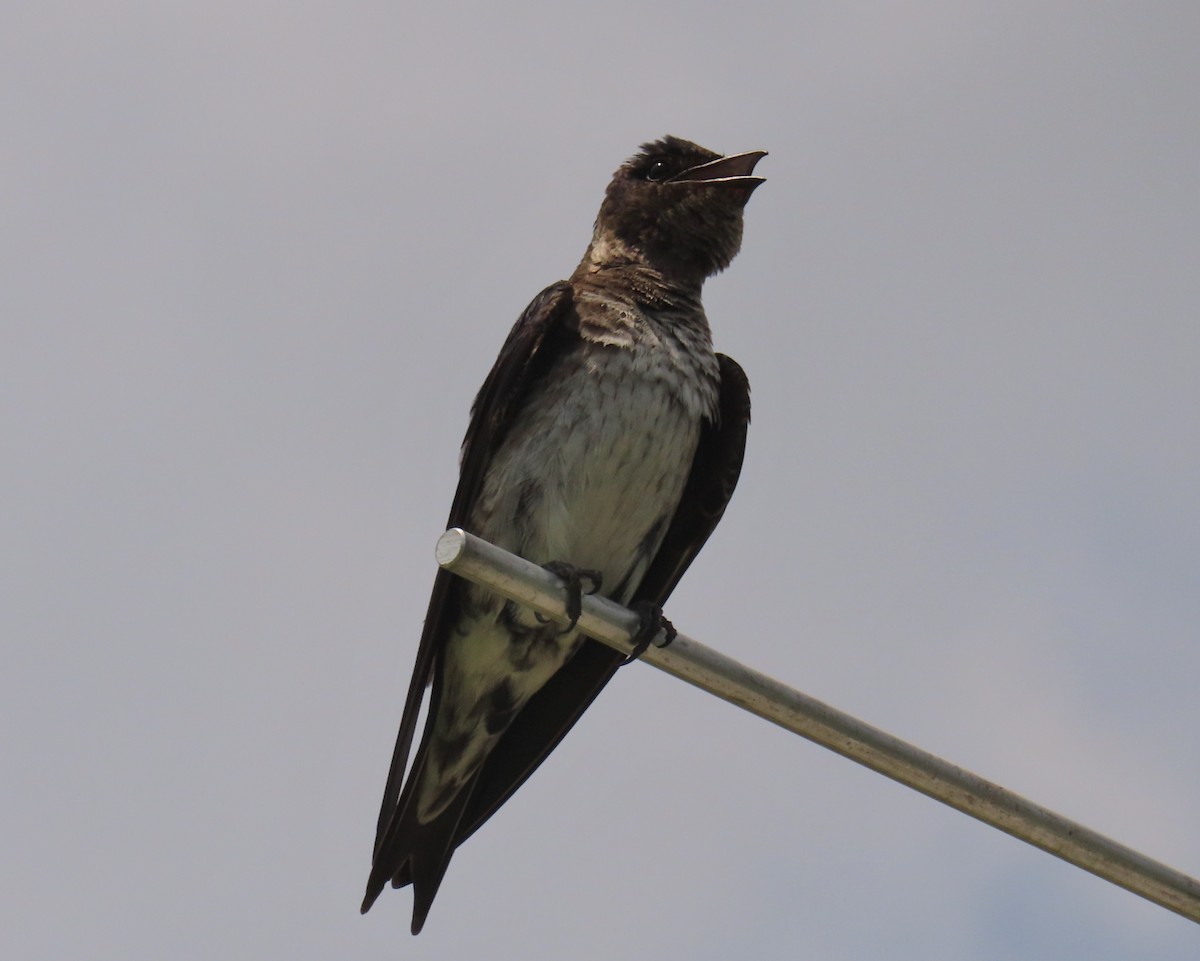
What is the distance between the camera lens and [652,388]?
7.04 m

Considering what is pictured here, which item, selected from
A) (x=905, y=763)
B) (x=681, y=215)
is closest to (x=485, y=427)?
(x=681, y=215)

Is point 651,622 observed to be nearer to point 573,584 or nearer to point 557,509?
point 557,509

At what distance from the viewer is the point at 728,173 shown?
27.4ft

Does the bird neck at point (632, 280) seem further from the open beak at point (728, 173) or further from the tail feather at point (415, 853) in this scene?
the tail feather at point (415, 853)

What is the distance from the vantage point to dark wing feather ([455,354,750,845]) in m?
7.43

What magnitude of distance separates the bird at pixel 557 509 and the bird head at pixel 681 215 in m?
0.17

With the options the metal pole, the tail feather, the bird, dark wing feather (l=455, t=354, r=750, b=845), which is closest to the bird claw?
the bird

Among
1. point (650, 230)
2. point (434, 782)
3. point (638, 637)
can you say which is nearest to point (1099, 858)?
point (638, 637)

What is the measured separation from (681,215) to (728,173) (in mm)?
341

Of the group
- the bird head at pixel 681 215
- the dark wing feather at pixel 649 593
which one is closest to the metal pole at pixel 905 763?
the dark wing feather at pixel 649 593

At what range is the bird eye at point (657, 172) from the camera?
8539 millimetres

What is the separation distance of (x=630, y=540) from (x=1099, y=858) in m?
3.22

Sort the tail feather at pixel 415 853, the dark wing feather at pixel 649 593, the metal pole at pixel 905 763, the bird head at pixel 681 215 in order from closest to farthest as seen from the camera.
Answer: the metal pole at pixel 905 763 → the tail feather at pixel 415 853 → the dark wing feather at pixel 649 593 → the bird head at pixel 681 215

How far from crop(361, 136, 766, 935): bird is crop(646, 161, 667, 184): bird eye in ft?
2.52
